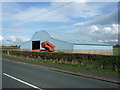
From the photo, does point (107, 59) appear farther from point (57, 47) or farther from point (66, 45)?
point (57, 47)

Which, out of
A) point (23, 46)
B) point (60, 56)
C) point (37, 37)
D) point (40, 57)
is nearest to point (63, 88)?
point (60, 56)

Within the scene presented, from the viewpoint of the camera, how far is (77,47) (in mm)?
39156

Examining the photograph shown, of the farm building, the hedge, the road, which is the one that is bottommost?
the road

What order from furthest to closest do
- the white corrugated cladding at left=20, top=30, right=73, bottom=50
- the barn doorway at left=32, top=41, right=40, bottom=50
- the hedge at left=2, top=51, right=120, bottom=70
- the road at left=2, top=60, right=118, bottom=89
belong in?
the barn doorway at left=32, top=41, right=40, bottom=50
the white corrugated cladding at left=20, top=30, right=73, bottom=50
the hedge at left=2, top=51, right=120, bottom=70
the road at left=2, top=60, right=118, bottom=89

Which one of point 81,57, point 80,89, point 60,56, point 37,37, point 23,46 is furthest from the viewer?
point 23,46

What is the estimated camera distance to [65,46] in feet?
129

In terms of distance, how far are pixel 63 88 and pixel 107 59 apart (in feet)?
24.8

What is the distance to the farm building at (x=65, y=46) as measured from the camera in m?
38.5

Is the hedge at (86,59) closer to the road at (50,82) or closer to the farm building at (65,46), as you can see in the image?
the road at (50,82)

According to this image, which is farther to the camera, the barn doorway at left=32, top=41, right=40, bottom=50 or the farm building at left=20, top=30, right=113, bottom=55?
the barn doorway at left=32, top=41, right=40, bottom=50

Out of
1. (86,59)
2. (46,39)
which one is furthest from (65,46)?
(86,59)

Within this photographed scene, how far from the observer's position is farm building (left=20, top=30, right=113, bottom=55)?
38531 millimetres

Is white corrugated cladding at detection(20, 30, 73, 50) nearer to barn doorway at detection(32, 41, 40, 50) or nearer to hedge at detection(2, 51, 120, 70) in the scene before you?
barn doorway at detection(32, 41, 40, 50)

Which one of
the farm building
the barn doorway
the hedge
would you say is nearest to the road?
the hedge
